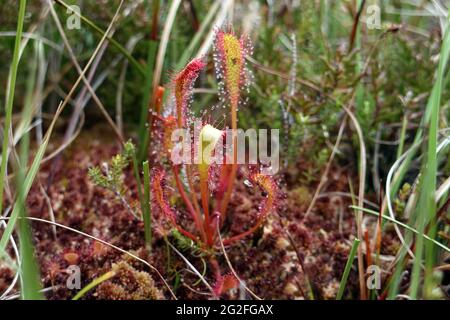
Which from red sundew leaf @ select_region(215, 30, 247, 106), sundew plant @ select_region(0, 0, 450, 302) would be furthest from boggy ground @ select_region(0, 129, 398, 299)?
red sundew leaf @ select_region(215, 30, 247, 106)

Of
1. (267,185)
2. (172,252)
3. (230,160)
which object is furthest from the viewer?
(172,252)

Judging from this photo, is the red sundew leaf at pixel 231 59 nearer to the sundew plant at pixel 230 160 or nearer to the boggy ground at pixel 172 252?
the sundew plant at pixel 230 160

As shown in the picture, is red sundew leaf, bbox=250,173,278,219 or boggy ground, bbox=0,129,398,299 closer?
red sundew leaf, bbox=250,173,278,219

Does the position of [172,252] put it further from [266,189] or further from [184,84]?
[184,84]

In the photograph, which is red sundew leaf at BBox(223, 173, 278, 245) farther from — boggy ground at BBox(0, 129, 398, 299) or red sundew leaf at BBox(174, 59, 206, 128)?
red sundew leaf at BBox(174, 59, 206, 128)

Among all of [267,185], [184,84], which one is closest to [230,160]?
[267,185]

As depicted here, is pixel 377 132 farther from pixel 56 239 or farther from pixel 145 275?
pixel 56 239

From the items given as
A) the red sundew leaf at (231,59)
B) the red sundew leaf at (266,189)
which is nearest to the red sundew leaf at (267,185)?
the red sundew leaf at (266,189)
